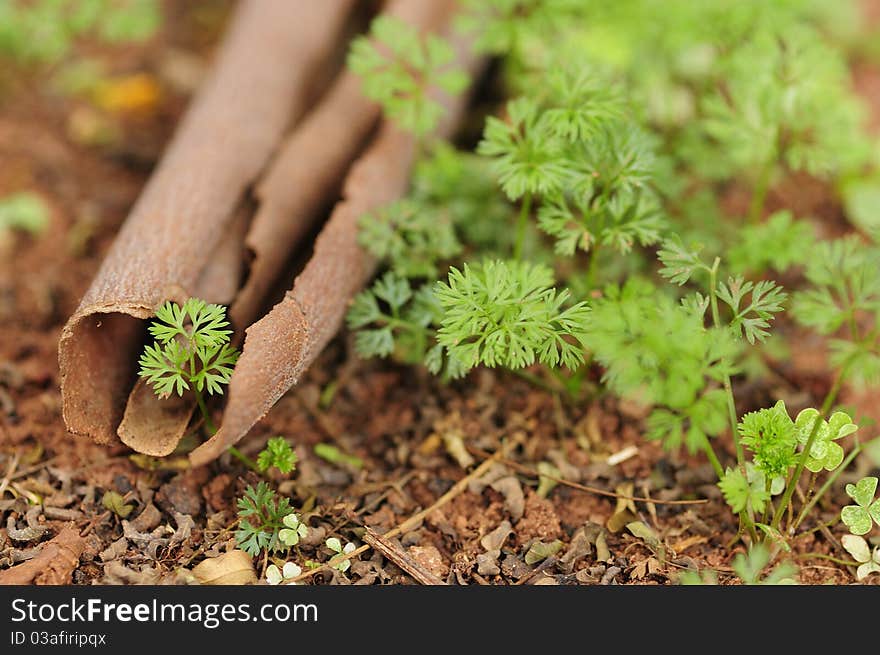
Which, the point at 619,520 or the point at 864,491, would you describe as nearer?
the point at 864,491

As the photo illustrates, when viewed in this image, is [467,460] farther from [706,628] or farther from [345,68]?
[345,68]

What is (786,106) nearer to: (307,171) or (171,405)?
(307,171)

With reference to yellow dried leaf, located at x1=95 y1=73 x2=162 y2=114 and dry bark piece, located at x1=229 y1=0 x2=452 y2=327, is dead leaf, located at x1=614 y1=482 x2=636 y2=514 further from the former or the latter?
yellow dried leaf, located at x1=95 y1=73 x2=162 y2=114

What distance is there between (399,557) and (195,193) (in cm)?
130

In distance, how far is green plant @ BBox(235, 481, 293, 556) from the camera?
2262 millimetres

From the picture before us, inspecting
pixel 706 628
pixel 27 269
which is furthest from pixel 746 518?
pixel 27 269

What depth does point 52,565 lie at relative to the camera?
2.18 m

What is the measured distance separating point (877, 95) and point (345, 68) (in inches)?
101

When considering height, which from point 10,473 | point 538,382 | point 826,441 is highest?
point 538,382

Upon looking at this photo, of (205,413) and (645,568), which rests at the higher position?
(205,413)

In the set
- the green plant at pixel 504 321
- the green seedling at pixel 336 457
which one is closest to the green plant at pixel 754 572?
the green plant at pixel 504 321

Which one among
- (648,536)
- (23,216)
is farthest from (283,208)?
(648,536)

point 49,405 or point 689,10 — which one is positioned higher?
point 689,10

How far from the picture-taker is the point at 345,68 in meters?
3.36
